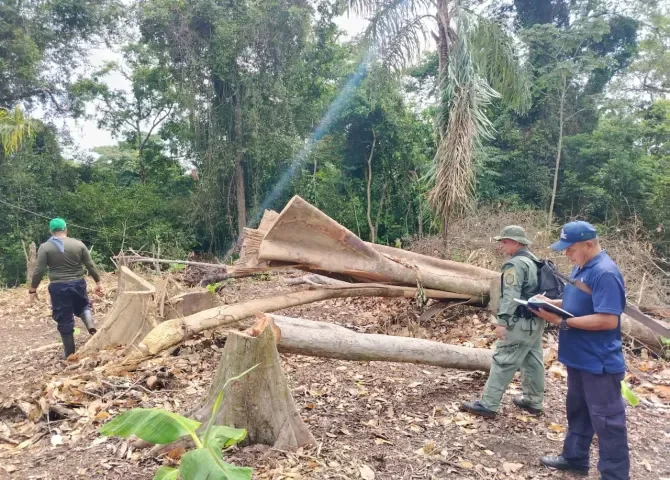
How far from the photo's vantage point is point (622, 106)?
1858 centimetres

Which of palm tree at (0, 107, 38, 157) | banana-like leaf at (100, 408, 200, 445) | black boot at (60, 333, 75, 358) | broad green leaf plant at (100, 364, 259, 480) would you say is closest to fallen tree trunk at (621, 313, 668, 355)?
broad green leaf plant at (100, 364, 259, 480)

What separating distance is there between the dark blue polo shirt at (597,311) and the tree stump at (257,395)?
6.09 ft

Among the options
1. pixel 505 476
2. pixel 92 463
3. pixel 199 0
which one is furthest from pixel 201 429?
pixel 199 0

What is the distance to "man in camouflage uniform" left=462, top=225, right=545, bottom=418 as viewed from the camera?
3.66 metres

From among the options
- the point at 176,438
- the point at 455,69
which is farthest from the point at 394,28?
the point at 176,438

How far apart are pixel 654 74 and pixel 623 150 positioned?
6.05m

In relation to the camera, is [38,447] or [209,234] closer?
[38,447]

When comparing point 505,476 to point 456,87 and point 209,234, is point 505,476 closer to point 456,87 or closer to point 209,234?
point 456,87

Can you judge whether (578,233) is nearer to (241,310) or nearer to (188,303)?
(241,310)

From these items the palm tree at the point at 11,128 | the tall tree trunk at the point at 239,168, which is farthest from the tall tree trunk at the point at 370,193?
the palm tree at the point at 11,128

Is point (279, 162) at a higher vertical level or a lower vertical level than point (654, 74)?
lower

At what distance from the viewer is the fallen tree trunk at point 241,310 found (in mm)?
4754

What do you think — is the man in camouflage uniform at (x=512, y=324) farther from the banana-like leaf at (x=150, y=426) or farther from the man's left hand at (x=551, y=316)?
the banana-like leaf at (x=150, y=426)

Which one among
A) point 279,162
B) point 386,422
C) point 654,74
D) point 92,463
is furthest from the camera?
point 654,74
